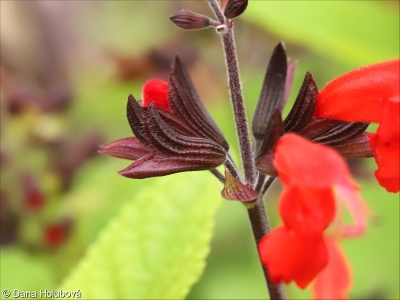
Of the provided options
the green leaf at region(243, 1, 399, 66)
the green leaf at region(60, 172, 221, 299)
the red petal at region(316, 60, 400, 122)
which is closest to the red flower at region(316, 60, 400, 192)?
the red petal at region(316, 60, 400, 122)

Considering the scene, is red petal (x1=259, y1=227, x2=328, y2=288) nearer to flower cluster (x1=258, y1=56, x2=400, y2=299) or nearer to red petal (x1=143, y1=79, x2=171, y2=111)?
flower cluster (x1=258, y1=56, x2=400, y2=299)

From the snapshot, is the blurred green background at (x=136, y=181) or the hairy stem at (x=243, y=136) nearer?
the hairy stem at (x=243, y=136)

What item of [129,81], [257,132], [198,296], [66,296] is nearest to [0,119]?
[129,81]

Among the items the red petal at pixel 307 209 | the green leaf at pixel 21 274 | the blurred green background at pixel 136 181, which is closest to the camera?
the red petal at pixel 307 209

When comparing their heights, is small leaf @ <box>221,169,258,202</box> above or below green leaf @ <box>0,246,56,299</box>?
above

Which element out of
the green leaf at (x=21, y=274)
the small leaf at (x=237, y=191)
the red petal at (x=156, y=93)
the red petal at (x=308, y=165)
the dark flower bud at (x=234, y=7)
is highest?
the dark flower bud at (x=234, y=7)

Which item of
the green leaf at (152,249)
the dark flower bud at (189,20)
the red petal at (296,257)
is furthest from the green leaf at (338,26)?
the red petal at (296,257)

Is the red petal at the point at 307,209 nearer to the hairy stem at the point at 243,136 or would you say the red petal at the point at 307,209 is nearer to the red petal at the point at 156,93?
the hairy stem at the point at 243,136
